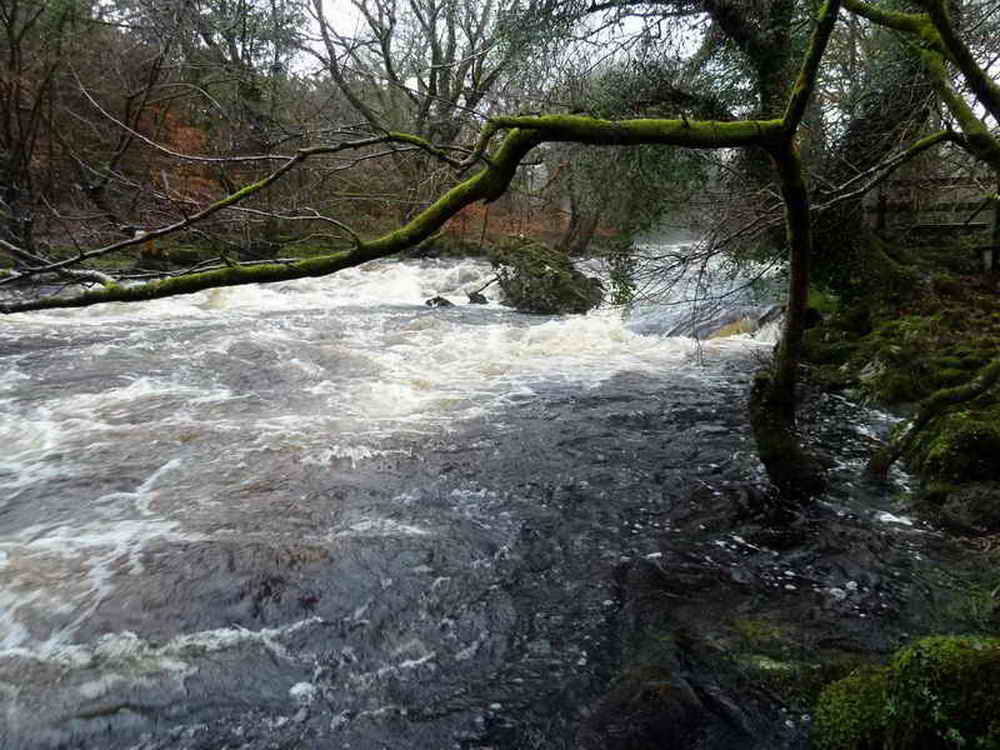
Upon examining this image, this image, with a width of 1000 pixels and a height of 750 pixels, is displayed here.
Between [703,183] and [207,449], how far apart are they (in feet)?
25.1

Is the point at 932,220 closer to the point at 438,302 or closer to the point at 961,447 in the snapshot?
the point at 961,447

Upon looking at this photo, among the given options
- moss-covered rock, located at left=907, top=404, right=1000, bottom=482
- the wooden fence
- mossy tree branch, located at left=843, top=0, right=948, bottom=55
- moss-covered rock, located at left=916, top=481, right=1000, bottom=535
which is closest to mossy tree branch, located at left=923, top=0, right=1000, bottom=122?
mossy tree branch, located at left=843, top=0, right=948, bottom=55

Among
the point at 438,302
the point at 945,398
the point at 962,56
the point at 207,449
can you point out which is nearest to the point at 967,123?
the point at 962,56

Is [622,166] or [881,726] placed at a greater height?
[622,166]

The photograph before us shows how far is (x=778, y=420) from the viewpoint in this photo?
5.24 metres

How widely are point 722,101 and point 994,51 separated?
478cm

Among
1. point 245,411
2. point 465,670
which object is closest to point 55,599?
point 465,670

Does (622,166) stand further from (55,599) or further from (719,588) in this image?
(55,599)

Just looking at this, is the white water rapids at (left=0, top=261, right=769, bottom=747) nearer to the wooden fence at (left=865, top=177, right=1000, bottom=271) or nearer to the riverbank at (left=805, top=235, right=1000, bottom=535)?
the riverbank at (left=805, top=235, right=1000, bottom=535)

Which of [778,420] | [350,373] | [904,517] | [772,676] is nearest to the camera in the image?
[772,676]

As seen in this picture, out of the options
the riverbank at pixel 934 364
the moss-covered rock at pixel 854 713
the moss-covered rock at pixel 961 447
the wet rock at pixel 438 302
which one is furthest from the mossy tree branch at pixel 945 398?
the wet rock at pixel 438 302

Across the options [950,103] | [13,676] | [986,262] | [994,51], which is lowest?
[13,676]

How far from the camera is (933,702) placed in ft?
7.02

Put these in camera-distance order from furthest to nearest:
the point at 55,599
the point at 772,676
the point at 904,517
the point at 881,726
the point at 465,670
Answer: the point at 904,517
the point at 55,599
the point at 465,670
the point at 772,676
the point at 881,726
